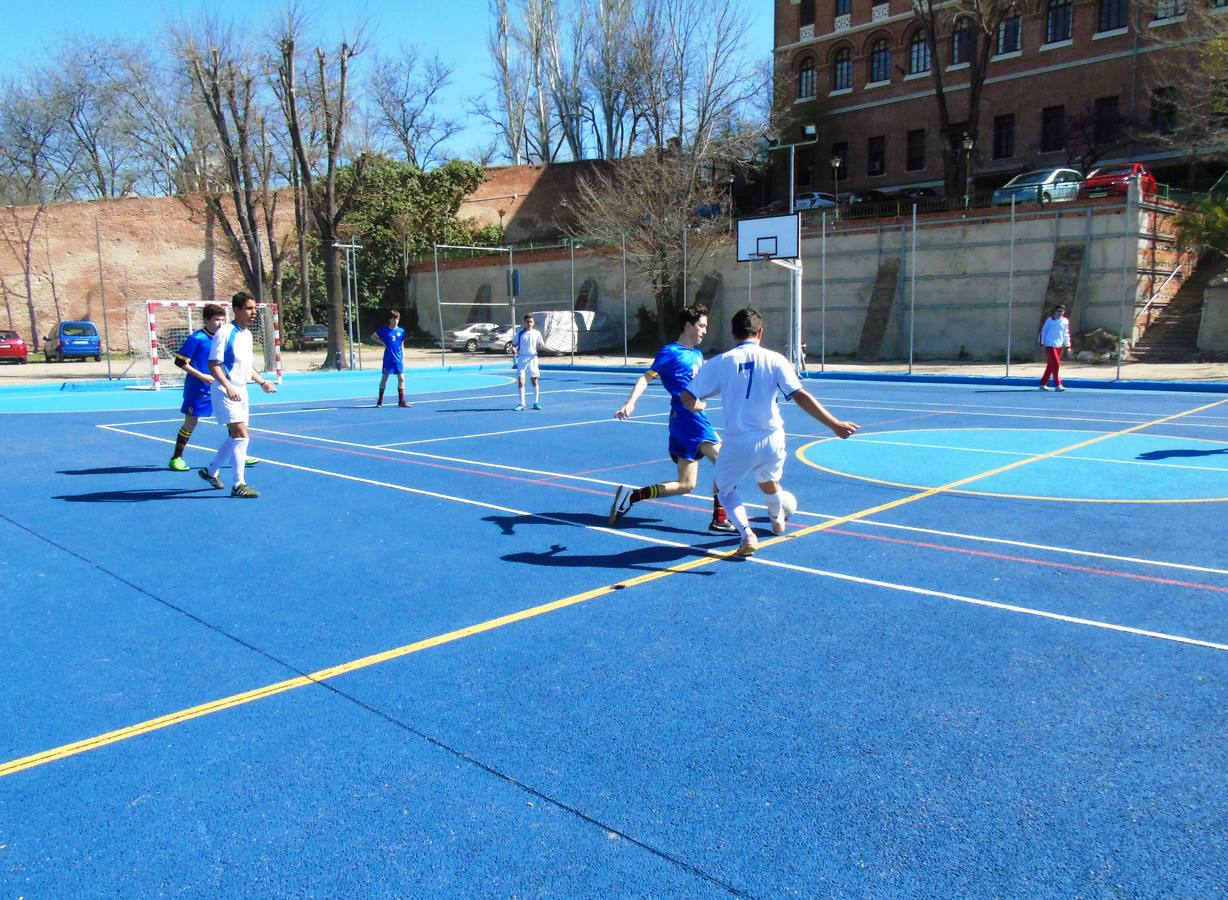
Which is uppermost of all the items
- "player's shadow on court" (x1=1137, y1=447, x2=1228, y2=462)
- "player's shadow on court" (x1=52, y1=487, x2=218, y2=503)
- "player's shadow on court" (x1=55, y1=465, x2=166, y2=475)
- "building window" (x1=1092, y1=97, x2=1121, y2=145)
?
"building window" (x1=1092, y1=97, x2=1121, y2=145)

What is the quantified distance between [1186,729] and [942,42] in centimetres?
4663

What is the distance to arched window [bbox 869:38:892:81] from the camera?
46.2 metres

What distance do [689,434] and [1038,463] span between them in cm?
557

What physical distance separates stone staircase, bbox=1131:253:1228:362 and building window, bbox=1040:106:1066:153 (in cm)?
1315

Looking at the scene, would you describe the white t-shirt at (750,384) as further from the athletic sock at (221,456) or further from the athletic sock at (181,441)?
the athletic sock at (181,441)

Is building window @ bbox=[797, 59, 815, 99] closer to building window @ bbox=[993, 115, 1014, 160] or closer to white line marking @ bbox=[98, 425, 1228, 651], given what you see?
building window @ bbox=[993, 115, 1014, 160]

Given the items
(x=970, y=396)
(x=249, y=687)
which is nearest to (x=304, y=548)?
(x=249, y=687)

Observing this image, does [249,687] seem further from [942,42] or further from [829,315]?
[942,42]

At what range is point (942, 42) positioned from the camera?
43.9 m

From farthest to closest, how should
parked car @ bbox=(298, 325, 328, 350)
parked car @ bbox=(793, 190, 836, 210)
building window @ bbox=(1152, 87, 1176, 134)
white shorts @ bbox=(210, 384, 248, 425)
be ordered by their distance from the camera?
parked car @ bbox=(298, 325, 328, 350) → parked car @ bbox=(793, 190, 836, 210) → building window @ bbox=(1152, 87, 1176, 134) → white shorts @ bbox=(210, 384, 248, 425)

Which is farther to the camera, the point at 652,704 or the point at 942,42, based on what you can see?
the point at 942,42

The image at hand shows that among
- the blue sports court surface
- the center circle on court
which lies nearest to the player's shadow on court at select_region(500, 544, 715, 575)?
the blue sports court surface

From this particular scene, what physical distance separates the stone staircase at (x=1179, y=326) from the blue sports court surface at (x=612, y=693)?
67.2 feet

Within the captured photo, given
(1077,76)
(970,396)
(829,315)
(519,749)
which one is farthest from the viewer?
(1077,76)
